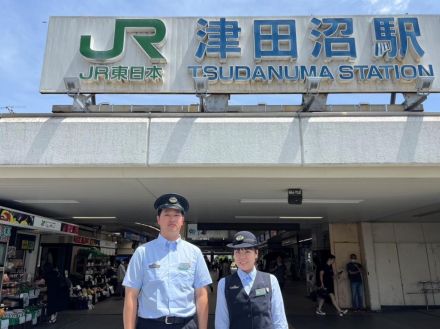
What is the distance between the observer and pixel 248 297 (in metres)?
2.63

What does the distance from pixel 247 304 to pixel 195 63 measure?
4729 mm

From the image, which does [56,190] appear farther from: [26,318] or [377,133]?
[377,133]

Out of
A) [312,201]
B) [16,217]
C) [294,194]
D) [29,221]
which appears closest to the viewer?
[294,194]

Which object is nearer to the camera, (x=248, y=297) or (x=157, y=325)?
(x=157, y=325)

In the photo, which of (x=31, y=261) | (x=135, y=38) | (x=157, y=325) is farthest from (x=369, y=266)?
(x=157, y=325)

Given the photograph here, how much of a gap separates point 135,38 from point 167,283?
525cm

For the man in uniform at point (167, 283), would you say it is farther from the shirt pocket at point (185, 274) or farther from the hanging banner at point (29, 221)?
the hanging banner at point (29, 221)

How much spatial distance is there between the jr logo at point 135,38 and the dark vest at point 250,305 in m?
4.70

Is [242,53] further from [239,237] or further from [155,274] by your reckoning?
[155,274]

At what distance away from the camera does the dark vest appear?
8.45 ft

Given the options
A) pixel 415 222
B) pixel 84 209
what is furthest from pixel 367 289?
pixel 84 209

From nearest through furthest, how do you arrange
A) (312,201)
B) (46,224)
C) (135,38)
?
(135,38)
(312,201)
(46,224)

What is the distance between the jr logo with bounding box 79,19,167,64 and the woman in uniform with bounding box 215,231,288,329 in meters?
4.53

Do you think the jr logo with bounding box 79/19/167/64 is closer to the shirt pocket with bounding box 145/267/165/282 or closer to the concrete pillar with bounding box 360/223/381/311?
the shirt pocket with bounding box 145/267/165/282
